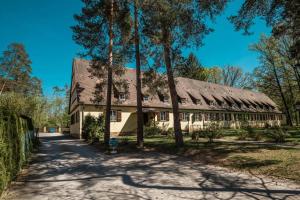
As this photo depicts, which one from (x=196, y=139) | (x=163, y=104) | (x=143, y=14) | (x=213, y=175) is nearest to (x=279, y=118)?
(x=163, y=104)

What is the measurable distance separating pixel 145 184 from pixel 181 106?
2401 centimetres

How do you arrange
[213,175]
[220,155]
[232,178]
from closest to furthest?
[232,178] → [213,175] → [220,155]

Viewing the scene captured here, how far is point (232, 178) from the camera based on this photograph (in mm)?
6445

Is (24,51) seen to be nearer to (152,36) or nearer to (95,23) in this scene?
(95,23)

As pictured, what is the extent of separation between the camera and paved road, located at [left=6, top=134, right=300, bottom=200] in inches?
201

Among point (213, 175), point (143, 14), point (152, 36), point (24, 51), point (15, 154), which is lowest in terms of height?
point (213, 175)

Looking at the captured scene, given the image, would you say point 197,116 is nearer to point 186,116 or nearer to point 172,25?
point 186,116

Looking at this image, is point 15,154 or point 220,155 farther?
point 220,155

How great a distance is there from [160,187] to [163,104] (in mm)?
22619

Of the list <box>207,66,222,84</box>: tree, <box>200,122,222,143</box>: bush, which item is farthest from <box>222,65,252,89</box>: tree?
<box>200,122,222,143</box>: bush

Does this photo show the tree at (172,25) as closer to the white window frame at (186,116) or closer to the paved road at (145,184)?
the paved road at (145,184)

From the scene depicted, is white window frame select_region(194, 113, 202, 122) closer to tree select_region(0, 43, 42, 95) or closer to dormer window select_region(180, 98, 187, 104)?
dormer window select_region(180, 98, 187, 104)

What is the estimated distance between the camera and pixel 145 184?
601 centimetres

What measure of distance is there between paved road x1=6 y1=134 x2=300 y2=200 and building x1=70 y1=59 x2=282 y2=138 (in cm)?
888
